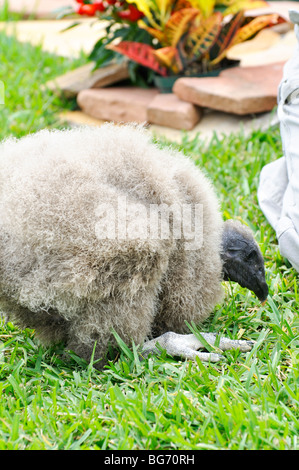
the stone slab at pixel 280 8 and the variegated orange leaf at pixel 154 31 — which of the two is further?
the stone slab at pixel 280 8

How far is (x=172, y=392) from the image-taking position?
2.16 metres

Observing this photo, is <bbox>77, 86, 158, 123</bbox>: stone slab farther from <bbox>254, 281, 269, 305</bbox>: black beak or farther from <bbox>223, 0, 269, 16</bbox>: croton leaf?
<bbox>254, 281, 269, 305</bbox>: black beak

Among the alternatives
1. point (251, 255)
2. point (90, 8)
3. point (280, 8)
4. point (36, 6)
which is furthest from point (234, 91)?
point (36, 6)

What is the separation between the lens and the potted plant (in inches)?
186

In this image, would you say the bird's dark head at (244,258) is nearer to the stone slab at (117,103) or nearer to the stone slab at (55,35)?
the stone slab at (117,103)

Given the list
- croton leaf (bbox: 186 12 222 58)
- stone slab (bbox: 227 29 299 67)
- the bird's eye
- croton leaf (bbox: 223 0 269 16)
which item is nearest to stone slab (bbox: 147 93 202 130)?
croton leaf (bbox: 186 12 222 58)

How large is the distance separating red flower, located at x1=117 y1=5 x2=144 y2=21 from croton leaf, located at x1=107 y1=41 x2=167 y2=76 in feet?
0.98

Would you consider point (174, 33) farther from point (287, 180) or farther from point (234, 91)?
point (287, 180)

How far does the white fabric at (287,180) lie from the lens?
284 cm

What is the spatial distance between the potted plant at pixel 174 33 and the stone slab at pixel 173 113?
0.33 metres

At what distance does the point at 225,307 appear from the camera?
2764 mm

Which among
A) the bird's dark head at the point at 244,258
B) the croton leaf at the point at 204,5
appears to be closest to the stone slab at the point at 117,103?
the croton leaf at the point at 204,5

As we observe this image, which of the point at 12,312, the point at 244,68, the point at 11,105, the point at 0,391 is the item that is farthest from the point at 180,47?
the point at 0,391

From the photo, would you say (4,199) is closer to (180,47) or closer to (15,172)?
(15,172)
